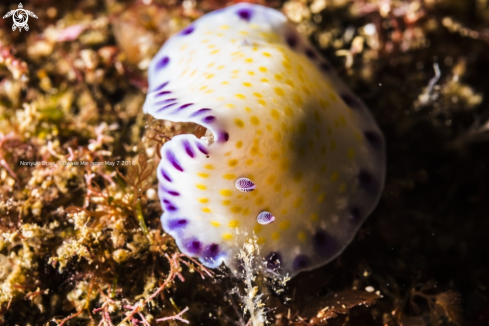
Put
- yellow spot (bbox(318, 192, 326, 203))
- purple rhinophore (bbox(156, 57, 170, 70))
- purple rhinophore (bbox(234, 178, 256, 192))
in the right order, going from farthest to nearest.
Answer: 1. purple rhinophore (bbox(156, 57, 170, 70))
2. yellow spot (bbox(318, 192, 326, 203))
3. purple rhinophore (bbox(234, 178, 256, 192))

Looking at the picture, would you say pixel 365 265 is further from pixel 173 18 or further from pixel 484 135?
pixel 173 18

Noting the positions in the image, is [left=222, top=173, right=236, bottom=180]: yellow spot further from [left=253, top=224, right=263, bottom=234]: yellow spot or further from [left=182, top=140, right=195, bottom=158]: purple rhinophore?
[left=253, top=224, right=263, bottom=234]: yellow spot

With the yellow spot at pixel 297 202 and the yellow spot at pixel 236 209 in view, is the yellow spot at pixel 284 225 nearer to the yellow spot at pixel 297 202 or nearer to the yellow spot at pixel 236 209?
the yellow spot at pixel 297 202

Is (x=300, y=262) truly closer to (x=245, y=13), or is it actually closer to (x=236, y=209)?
(x=236, y=209)

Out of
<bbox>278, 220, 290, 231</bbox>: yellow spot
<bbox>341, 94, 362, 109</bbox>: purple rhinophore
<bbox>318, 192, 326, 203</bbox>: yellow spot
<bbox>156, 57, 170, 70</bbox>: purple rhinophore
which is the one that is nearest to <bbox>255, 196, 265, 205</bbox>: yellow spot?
<bbox>278, 220, 290, 231</bbox>: yellow spot

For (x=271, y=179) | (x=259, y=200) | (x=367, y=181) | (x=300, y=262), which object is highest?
(x=271, y=179)

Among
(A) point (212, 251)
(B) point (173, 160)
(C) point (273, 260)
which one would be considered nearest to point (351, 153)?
(C) point (273, 260)

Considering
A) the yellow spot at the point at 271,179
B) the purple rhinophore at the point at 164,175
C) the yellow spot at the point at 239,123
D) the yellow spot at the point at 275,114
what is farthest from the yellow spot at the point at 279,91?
the purple rhinophore at the point at 164,175
